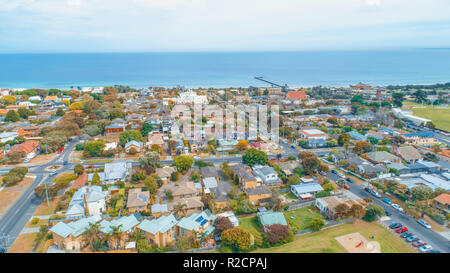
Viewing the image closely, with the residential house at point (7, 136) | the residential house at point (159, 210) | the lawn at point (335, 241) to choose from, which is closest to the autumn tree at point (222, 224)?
the lawn at point (335, 241)

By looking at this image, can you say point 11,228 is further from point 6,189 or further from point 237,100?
point 237,100

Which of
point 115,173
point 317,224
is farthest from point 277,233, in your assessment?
point 115,173

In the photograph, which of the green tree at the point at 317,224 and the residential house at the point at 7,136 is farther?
the residential house at the point at 7,136

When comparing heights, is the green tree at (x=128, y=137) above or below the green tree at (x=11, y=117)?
below

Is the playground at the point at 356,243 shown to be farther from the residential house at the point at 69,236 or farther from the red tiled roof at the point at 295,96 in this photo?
the red tiled roof at the point at 295,96

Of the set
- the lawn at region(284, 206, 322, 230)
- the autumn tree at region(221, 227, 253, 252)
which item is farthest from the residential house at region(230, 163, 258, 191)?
the autumn tree at region(221, 227, 253, 252)

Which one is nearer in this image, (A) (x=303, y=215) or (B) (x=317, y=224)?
(B) (x=317, y=224)

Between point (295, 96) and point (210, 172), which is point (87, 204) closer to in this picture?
point (210, 172)
